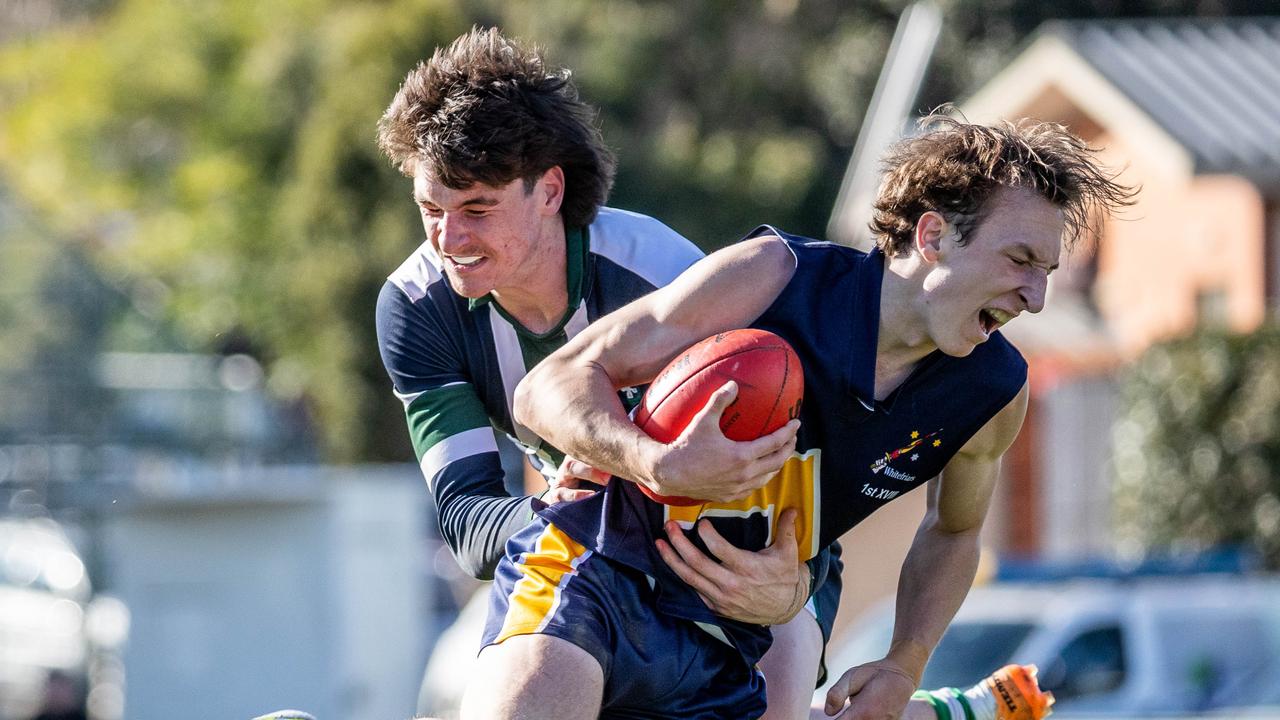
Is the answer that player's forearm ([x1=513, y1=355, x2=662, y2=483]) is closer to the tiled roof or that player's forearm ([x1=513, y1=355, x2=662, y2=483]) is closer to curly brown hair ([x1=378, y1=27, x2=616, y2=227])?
curly brown hair ([x1=378, y1=27, x2=616, y2=227])

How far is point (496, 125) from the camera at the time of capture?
443cm

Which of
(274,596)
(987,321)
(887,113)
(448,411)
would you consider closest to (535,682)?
(448,411)

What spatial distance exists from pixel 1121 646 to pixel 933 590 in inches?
215

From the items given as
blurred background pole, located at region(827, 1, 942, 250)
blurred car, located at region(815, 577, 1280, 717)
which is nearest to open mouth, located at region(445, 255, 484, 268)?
blurred car, located at region(815, 577, 1280, 717)

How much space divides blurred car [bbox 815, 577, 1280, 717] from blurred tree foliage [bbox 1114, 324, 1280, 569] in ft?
16.5

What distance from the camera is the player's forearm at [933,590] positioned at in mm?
4680

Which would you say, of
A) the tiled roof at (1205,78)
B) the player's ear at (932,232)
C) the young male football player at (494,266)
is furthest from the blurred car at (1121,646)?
the tiled roof at (1205,78)

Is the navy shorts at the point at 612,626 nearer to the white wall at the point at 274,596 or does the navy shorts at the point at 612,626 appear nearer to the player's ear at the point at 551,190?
the player's ear at the point at 551,190

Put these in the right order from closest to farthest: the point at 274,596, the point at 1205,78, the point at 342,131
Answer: the point at 274,596
the point at 1205,78
the point at 342,131

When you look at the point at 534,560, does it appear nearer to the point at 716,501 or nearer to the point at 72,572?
the point at 716,501

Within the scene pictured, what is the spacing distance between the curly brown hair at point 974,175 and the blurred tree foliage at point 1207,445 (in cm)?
1139

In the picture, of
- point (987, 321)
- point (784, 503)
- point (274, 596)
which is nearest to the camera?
point (987, 321)

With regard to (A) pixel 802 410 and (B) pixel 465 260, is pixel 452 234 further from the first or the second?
(A) pixel 802 410

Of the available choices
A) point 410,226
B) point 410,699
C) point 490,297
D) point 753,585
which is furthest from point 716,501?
point 410,226
